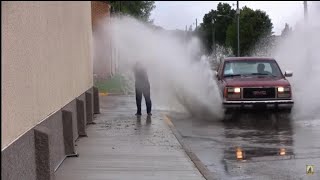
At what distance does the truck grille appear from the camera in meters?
14.9

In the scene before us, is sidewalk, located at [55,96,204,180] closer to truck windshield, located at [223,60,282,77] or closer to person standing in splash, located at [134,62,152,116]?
person standing in splash, located at [134,62,152,116]

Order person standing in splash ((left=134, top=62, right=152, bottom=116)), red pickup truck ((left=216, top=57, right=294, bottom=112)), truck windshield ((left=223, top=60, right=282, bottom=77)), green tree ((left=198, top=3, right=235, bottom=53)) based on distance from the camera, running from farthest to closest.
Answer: green tree ((left=198, top=3, right=235, bottom=53)), truck windshield ((left=223, top=60, right=282, bottom=77)), person standing in splash ((left=134, top=62, right=152, bottom=116)), red pickup truck ((left=216, top=57, right=294, bottom=112))

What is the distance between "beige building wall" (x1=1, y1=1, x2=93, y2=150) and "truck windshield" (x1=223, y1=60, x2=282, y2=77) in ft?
25.9

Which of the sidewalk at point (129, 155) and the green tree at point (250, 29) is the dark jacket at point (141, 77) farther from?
the green tree at point (250, 29)

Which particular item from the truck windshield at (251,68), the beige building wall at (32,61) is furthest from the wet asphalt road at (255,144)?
the beige building wall at (32,61)

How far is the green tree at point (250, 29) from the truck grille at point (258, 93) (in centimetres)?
2628

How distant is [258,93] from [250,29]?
2913 centimetres

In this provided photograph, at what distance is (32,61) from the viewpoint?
6.21m

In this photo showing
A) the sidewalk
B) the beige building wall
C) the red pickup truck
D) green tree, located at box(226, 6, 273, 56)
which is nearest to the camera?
the beige building wall

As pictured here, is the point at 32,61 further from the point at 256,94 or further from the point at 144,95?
the point at 256,94

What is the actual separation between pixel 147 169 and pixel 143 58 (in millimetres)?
8882

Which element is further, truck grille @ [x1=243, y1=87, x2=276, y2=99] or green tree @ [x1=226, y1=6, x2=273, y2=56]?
green tree @ [x1=226, y1=6, x2=273, y2=56]

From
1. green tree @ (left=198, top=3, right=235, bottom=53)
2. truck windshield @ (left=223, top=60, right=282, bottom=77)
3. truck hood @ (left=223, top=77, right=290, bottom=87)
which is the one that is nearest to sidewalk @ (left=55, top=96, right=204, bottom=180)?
truck hood @ (left=223, top=77, right=290, bottom=87)

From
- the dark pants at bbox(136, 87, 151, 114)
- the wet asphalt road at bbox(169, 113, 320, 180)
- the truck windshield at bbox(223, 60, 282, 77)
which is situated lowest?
the wet asphalt road at bbox(169, 113, 320, 180)
